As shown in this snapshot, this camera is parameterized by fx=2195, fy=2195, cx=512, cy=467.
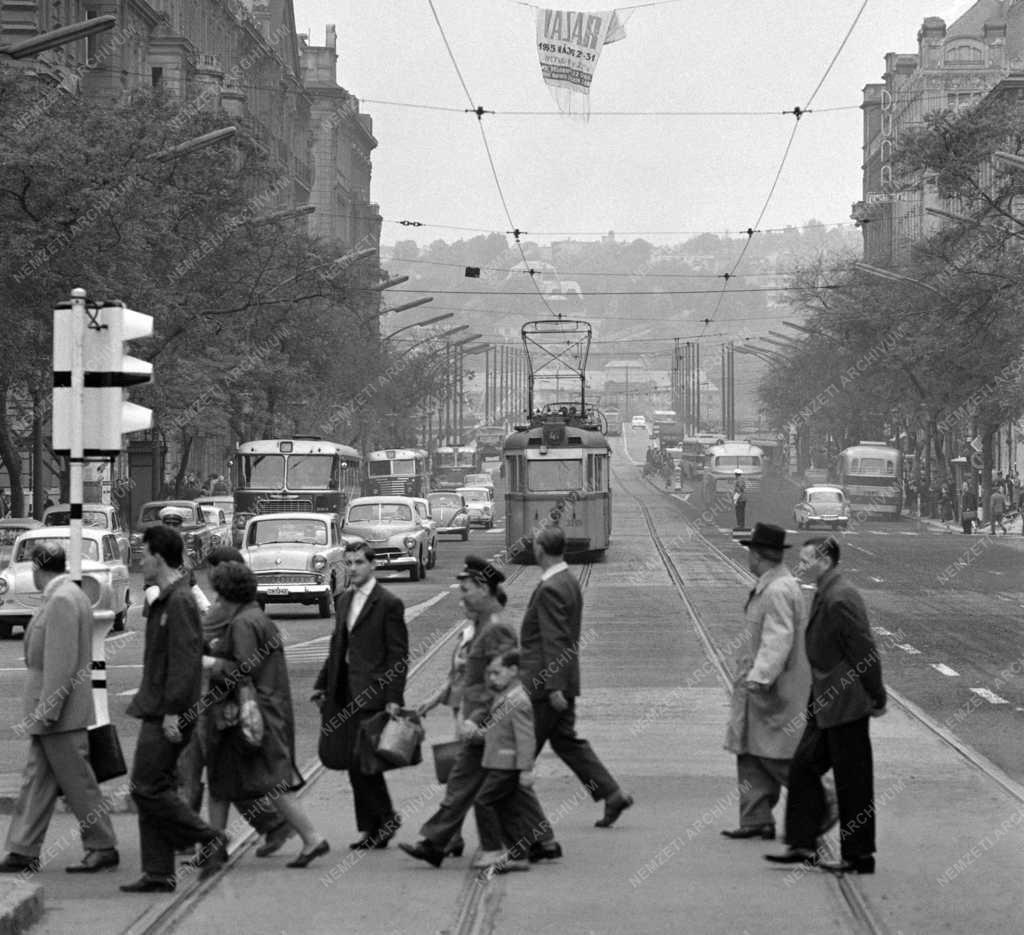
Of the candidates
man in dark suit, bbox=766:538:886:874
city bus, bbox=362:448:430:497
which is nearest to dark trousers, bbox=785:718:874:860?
man in dark suit, bbox=766:538:886:874

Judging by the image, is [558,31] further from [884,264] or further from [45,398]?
[884,264]

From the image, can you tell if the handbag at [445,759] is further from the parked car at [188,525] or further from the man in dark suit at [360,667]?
the parked car at [188,525]

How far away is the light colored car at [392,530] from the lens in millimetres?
41281

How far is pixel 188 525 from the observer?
46531 mm

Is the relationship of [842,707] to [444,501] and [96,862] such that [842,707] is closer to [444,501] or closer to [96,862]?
[96,862]

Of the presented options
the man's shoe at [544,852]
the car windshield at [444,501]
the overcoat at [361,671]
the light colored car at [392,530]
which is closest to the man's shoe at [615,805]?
the man's shoe at [544,852]

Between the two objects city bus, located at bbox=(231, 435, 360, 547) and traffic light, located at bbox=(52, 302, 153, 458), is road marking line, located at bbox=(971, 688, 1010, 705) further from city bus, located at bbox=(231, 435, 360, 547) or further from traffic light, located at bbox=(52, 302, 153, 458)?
city bus, located at bbox=(231, 435, 360, 547)

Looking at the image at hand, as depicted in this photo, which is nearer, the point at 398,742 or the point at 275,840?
the point at 398,742

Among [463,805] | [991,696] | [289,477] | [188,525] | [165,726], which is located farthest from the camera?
[289,477]

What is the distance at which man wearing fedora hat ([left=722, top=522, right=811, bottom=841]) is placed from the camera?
1098cm

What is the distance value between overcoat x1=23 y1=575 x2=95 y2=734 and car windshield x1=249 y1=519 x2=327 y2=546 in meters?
22.5

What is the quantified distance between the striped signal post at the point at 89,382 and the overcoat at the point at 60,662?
27.2 inches

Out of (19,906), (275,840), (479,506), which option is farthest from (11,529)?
(479,506)

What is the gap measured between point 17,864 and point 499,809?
2336 mm
